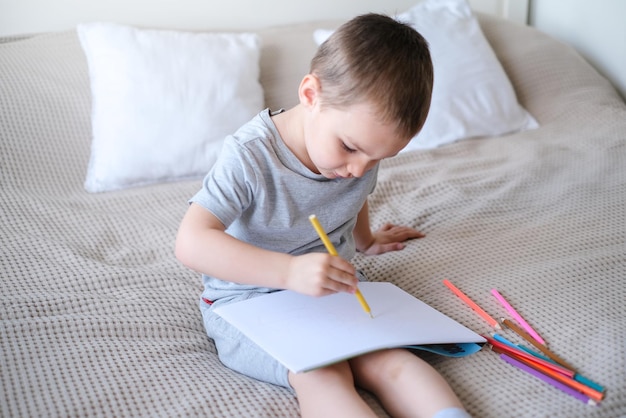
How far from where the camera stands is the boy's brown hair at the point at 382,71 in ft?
3.02

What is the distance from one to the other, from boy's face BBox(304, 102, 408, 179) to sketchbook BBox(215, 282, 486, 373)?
0.20 meters

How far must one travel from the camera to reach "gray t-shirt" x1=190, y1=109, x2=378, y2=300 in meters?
1.00

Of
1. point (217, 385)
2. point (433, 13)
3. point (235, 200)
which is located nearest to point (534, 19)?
point (433, 13)

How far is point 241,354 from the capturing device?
100 centimetres

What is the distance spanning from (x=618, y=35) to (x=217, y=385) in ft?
5.63

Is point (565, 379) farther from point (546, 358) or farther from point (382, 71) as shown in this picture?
point (382, 71)

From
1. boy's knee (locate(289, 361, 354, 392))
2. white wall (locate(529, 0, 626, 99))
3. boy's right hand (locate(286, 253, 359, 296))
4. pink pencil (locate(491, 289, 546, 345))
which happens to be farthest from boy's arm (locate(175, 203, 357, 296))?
white wall (locate(529, 0, 626, 99))

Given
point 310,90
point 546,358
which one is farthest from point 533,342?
point 310,90

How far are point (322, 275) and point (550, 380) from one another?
13.5 inches

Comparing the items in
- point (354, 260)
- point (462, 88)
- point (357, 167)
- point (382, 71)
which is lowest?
point (354, 260)

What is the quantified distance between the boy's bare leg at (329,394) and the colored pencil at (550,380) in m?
0.23

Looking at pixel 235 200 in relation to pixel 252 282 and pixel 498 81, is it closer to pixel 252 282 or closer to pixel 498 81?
pixel 252 282

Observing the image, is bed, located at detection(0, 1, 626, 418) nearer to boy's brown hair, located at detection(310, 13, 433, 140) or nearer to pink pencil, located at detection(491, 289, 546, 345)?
pink pencil, located at detection(491, 289, 546, 345)

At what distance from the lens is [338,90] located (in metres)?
0.95
